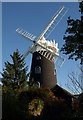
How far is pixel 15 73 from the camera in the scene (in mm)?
57000

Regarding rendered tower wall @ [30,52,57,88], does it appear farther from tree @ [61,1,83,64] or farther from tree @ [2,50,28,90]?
tree @ [61,1,83,64]

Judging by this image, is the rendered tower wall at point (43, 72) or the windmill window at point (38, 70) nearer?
the rendered tower wall at point (43, 72)

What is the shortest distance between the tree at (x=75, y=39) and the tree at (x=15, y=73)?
30.3m

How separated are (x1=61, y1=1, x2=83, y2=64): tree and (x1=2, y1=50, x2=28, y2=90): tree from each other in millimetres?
30267

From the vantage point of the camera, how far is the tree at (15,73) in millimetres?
55500

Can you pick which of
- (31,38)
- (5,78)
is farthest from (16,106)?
(31,38)

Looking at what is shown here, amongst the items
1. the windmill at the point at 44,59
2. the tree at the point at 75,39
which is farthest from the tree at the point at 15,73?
the tree at the point at 75,39

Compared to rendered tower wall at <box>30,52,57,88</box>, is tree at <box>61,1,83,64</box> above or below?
below

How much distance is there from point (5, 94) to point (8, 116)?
2530 mm

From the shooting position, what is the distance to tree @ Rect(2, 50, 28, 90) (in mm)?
55500

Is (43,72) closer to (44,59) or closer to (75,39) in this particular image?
(44,59)

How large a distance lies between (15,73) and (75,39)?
33496 millimetres

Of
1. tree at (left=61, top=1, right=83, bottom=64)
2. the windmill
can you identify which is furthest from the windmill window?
tree at (left=61, top=1, right=83, bottom=64)

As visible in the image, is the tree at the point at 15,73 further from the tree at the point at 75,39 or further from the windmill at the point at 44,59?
the tree at the point at 75,39
